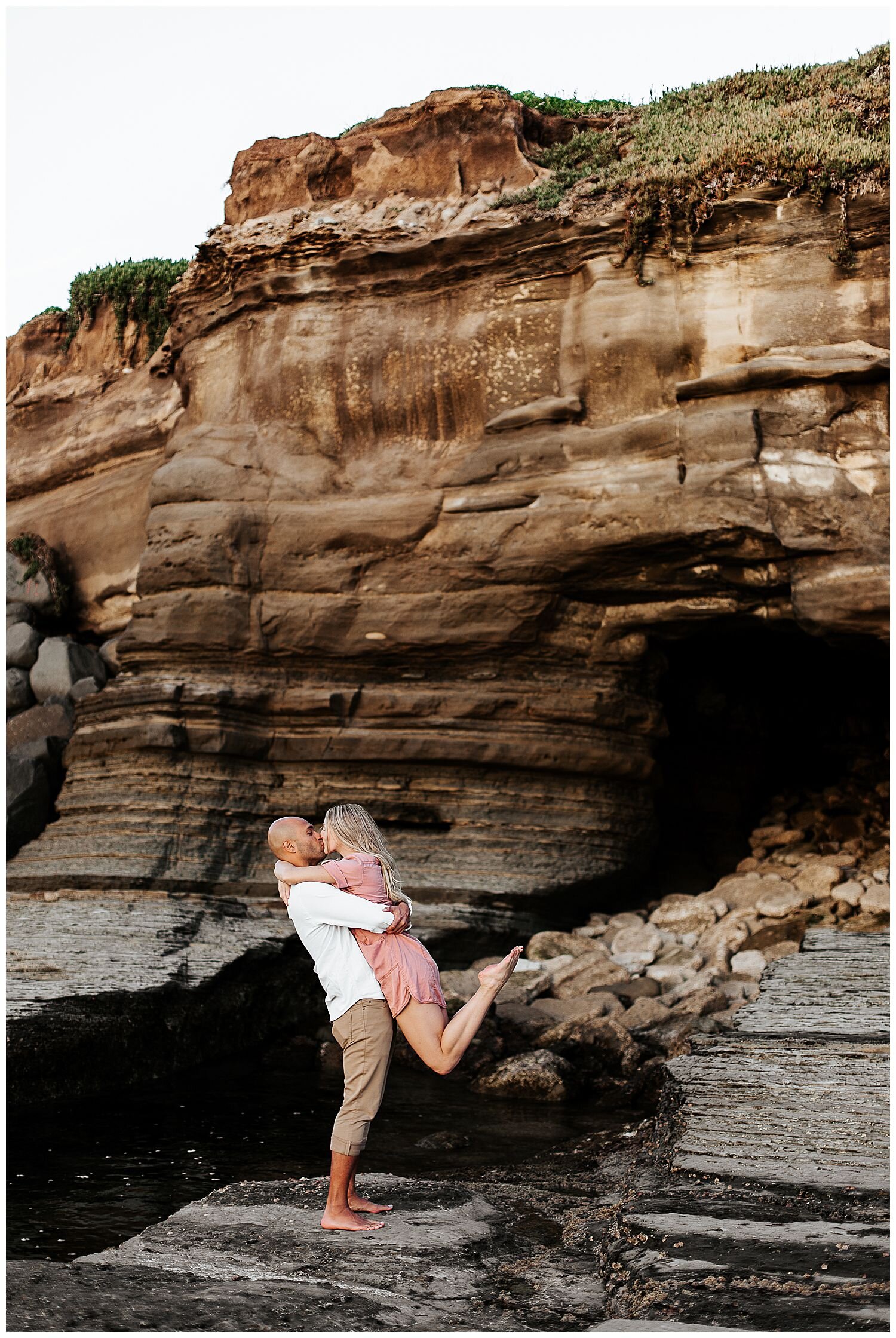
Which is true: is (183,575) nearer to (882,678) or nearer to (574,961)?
(574,961)

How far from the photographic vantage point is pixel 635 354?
1107 centimetres

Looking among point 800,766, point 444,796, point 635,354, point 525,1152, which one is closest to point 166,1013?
point 525,1152

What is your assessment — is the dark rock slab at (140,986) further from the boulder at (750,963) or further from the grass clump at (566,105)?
the grass clump at (566,105)

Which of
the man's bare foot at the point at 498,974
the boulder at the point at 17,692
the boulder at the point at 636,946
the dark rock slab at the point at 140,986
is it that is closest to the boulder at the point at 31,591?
the boulder at the point at 17,692

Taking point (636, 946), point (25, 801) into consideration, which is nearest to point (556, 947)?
point (636, 946)

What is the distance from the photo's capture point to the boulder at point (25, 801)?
12.2 m

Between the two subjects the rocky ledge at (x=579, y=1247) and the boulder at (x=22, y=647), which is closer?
→ the rocky ledge at (x=579, y=1247)

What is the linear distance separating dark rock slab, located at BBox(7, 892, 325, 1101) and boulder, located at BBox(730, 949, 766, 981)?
358 cm

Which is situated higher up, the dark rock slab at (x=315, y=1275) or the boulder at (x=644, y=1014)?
the dark rock slab at (x=315, y=1275)

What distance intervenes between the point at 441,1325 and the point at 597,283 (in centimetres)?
975

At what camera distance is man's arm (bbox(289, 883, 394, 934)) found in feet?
13.8

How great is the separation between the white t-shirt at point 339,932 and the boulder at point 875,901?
314 inches

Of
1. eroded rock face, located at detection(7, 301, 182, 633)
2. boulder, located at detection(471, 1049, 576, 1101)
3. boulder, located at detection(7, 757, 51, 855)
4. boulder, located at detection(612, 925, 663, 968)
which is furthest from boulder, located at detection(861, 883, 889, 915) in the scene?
eroded rock face, located at detection(7, 301, 182, 633)

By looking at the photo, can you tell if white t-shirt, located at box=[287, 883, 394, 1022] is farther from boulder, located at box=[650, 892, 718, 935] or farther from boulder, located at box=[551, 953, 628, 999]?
boulder, located at box=[650, 892, 718, 935]
